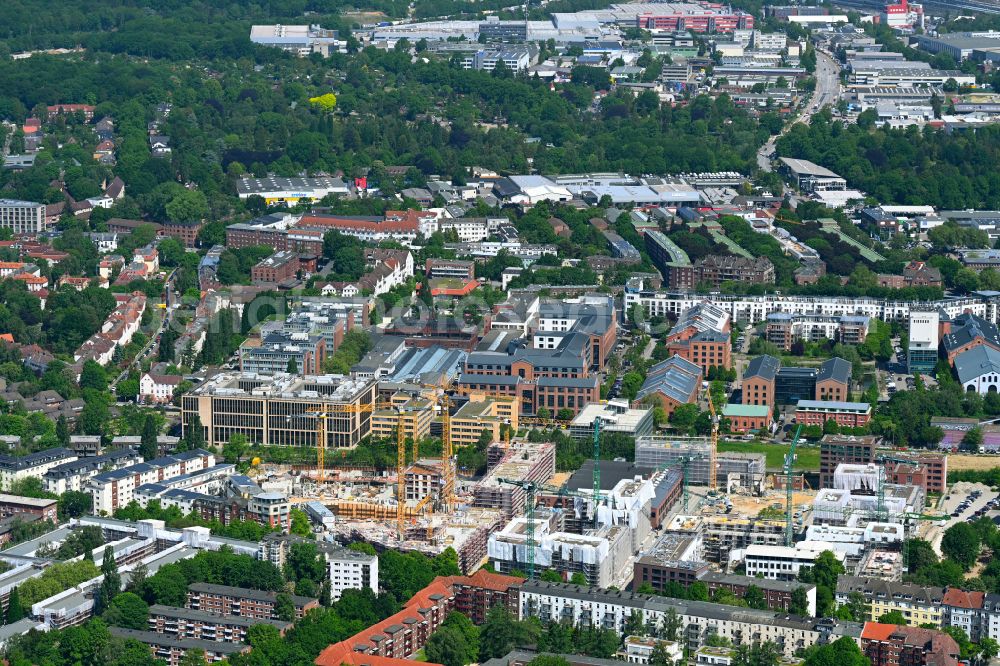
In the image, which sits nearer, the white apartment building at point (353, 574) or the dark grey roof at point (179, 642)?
the dark grey roof at point (179, 642)

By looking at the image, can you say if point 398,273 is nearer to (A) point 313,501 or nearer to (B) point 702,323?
(B) point 702,323

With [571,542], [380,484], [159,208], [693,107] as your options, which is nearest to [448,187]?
[159,208]

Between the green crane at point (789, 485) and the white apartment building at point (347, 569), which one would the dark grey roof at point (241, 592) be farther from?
the green crane at point (789, 485)

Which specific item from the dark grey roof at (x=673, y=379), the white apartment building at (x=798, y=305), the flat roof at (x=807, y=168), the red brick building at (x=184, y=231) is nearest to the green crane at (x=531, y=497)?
the dark grey roof at (x=673, y=379)

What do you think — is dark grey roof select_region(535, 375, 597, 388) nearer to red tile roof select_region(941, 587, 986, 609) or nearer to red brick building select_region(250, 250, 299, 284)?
red brick building select_region(250, 250, 299, 284)

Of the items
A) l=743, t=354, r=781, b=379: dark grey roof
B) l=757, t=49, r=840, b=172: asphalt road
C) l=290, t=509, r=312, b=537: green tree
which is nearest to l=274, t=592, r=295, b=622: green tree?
l=290, t=509, r=312, b=537: green tree

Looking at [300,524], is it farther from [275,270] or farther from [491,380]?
[275,270]
